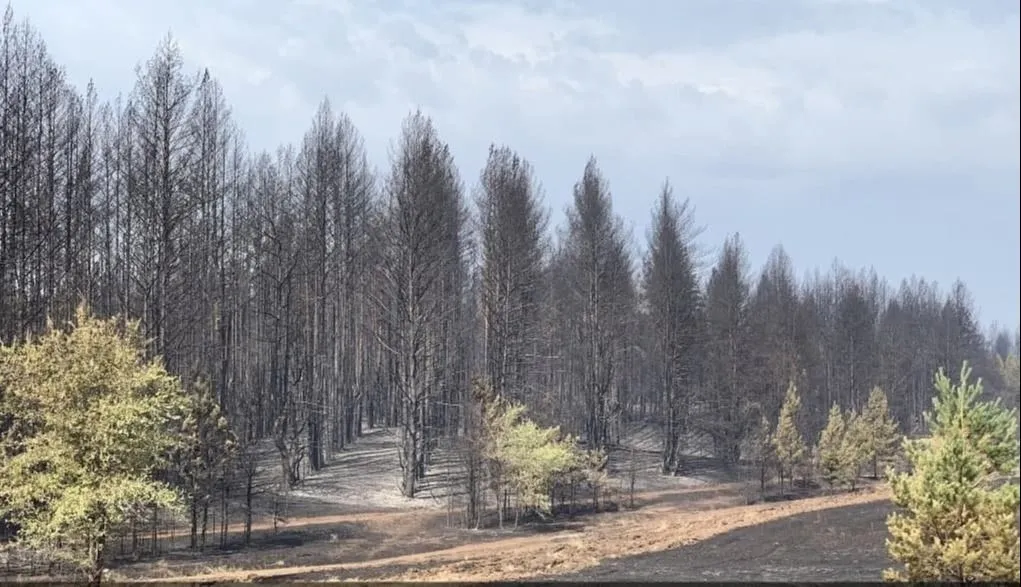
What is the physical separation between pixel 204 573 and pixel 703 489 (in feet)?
106

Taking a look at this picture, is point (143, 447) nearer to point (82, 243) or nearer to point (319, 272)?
point (82, 243)

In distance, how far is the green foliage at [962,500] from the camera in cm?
1020

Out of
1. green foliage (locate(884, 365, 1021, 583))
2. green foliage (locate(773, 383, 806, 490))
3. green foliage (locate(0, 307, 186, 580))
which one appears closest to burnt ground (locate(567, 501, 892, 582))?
green foliage (locate(884, 365, 1021, 583))

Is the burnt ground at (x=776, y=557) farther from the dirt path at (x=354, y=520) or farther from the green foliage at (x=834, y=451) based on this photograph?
the green foliage at (x=834, y=451)

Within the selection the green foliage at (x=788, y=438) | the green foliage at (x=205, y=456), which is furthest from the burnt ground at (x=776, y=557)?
the green foliage at (x=788, y=438)

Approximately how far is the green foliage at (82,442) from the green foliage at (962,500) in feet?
42.8

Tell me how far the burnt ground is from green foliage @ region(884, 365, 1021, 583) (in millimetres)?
7019

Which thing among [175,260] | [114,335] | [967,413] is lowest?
[967,413]

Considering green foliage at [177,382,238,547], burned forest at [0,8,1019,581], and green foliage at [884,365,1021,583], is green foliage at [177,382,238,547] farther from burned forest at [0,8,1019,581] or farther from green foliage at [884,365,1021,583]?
green foliage at [884,365,1021,583]

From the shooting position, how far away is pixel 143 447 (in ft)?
57.2

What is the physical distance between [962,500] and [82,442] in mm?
14915

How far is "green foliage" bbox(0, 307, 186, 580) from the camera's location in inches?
646

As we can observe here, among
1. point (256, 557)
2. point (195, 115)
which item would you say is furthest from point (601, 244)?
point (256, 557)

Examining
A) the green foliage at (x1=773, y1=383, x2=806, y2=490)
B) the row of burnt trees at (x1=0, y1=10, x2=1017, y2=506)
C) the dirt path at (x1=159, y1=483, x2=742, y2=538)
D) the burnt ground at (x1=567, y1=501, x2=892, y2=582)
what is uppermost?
the row of burnt trees at (x1=0, y1=10, x2=1017, y2=506)
